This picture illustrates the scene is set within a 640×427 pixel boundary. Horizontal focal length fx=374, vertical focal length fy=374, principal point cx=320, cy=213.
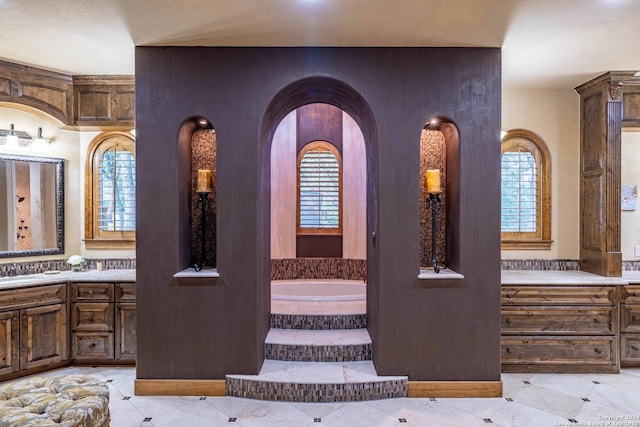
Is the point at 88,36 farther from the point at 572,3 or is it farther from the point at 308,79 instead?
the point at 572,3

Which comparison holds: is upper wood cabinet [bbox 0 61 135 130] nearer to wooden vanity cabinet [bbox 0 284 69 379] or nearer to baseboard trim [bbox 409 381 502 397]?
wooden vanity cabinet [bbox 0 284 69 379]

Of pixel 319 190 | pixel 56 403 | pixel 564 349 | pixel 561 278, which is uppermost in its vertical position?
pixel 319 190

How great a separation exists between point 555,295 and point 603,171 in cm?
135

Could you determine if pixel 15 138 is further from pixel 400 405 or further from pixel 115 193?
pixel 400 405

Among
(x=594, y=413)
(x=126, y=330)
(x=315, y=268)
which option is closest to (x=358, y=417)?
(x=594, y=413)

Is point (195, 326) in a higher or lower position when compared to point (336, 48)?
lower

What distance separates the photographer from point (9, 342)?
316 centimetres

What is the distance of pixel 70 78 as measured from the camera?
146 inches

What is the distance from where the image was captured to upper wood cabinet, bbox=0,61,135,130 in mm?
3617

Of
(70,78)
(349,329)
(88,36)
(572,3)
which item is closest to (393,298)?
(349,329)

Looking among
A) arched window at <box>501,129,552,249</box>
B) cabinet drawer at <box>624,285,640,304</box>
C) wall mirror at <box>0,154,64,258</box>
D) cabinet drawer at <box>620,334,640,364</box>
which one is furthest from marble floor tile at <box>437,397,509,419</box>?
wall mirror at <box>0,154,64,258</box>

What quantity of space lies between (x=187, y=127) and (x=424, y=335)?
261 cm

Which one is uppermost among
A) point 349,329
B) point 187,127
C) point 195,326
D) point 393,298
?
point 187,127

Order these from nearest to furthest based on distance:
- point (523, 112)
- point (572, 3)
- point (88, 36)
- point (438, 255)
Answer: point (572, 3), point (88, 36), point (438, 255), point (523, 112)
